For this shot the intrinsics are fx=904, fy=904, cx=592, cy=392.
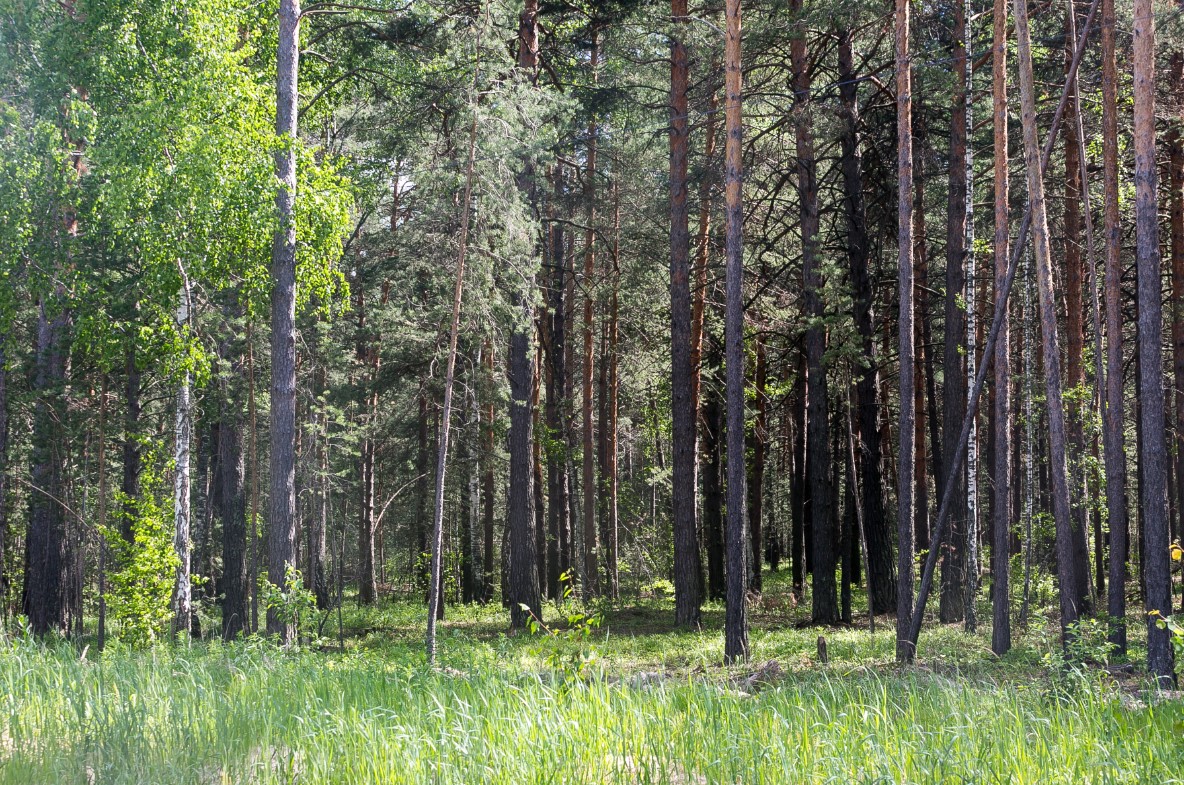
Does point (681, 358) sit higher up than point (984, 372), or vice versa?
point (681, 358)

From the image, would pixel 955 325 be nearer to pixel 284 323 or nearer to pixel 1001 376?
pixel 1001 376

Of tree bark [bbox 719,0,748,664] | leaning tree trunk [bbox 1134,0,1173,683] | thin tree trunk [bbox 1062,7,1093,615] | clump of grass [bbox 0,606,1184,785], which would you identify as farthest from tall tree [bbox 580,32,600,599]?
clump of grass [bbox 0,606,1184,785]

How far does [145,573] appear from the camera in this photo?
14.8 m

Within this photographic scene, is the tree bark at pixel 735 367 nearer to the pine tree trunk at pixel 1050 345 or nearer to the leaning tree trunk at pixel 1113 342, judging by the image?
the pine tree trunk at pixel 1050 345

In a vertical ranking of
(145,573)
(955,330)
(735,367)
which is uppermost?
(955,330)

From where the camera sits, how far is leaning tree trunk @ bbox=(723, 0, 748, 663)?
13.8 metres

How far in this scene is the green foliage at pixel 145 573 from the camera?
47.7ft

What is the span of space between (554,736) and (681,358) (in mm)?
15031

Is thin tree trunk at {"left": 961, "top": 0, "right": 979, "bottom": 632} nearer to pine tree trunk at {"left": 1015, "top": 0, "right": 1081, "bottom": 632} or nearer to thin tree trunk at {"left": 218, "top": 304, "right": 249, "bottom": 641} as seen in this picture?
pine tree trunk at {"left": 1015, "top": 0, "right": 1081, "bottom": 632}

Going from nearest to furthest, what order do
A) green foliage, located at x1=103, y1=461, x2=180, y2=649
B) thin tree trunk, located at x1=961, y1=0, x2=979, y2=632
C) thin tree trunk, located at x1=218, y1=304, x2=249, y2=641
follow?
green foliage, located at x1=103, y1=461, x2=180, y2=649, thin tree trunk, located at x1=961, y1=0, x2=979, y2=632, thin tree trunk, located at x1=218, y1=304, x2=249, y2=641

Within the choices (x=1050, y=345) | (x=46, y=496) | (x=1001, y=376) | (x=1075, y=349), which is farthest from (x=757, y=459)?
(x=46, y=496)

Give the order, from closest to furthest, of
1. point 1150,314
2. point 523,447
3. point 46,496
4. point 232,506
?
point 1150,314
point 46,496
point 523,447
point 232,506

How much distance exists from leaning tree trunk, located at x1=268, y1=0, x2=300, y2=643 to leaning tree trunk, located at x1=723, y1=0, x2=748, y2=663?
641 cm

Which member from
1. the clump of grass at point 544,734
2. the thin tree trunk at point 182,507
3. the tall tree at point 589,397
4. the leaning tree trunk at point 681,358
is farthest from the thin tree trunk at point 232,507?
the clump of grass at point 544,734
